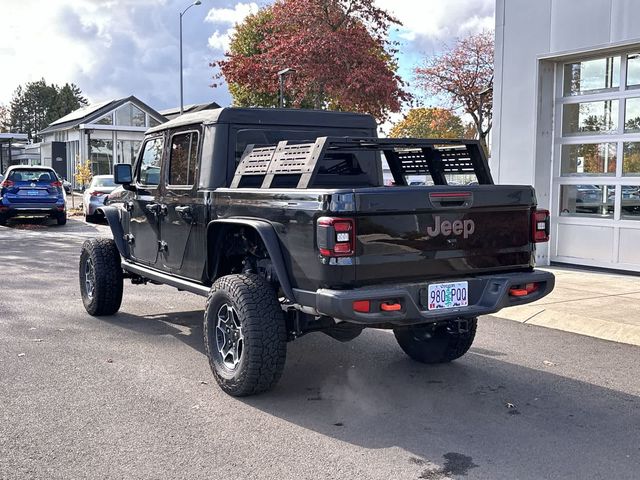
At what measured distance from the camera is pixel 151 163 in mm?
6645

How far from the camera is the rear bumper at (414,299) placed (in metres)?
4.13

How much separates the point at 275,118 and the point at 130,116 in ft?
123

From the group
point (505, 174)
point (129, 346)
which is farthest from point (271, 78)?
point (129, 346)

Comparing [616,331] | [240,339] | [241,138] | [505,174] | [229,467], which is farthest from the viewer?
[505,174]

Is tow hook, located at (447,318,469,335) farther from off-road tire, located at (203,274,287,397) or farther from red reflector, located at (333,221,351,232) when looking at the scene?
red reflector, located at (333,221,351,232)

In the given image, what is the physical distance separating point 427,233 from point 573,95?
282 inches

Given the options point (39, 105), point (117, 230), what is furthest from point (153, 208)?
point (39, 105)

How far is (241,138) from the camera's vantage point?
222 inches

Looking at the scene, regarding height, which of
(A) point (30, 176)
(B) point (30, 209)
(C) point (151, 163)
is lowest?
(B) point (30, 209)

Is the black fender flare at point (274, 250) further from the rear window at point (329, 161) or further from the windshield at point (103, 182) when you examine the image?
the windshield at point (103, 182)

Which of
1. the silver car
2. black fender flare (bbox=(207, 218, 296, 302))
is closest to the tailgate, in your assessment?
black fender flare (bbox=(207, 218, 296, 302))

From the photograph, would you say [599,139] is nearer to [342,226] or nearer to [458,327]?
[458,327]

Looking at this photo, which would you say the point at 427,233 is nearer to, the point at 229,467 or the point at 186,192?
the point at 229,467

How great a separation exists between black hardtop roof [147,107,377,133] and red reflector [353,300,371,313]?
2.20 metres
